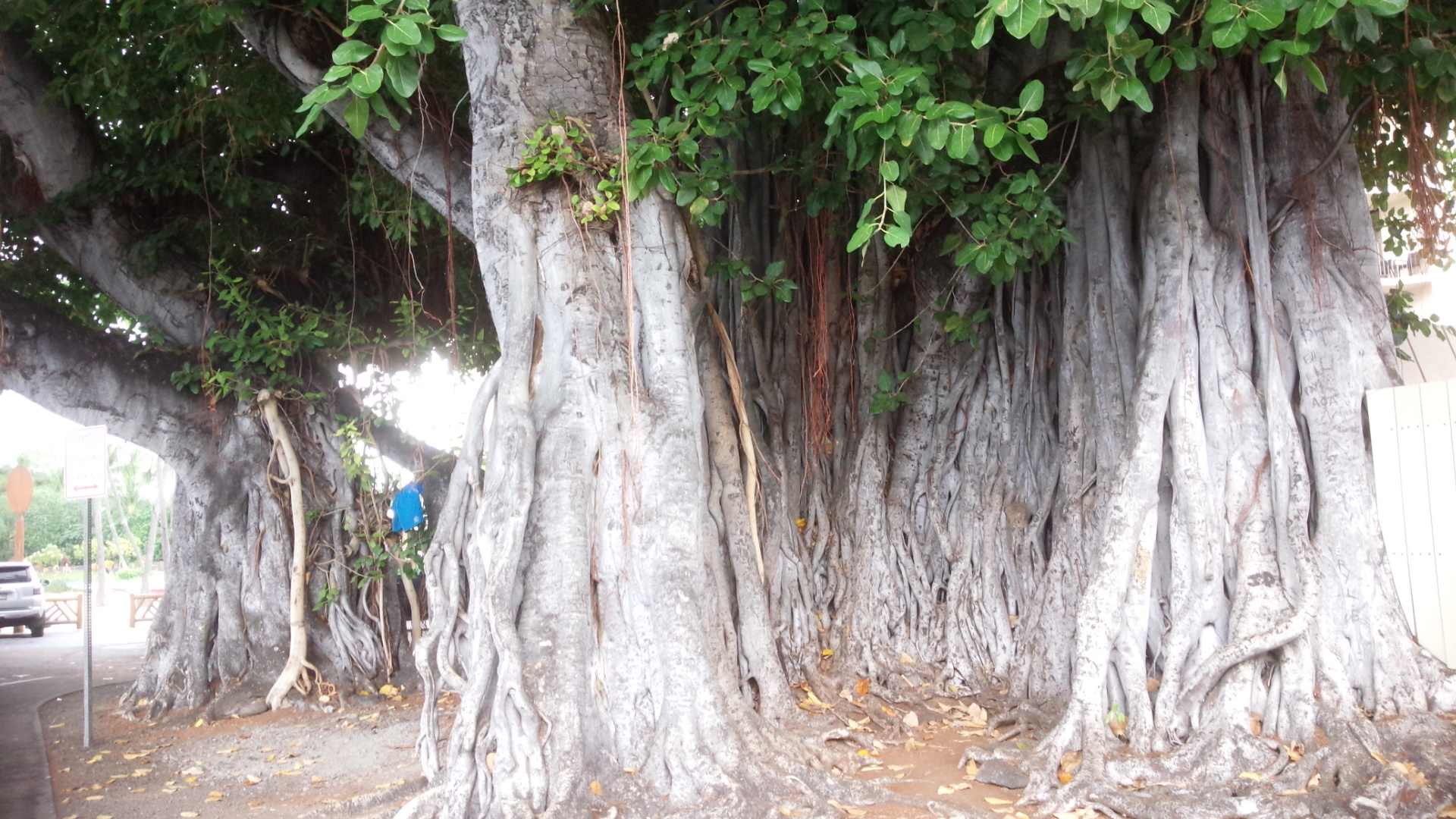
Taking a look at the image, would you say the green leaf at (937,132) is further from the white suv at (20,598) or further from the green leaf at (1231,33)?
the white suv at (20,598)

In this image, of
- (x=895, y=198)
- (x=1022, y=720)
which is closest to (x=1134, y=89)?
(x=895, y=198)

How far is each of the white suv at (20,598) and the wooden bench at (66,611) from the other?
6.57 ft

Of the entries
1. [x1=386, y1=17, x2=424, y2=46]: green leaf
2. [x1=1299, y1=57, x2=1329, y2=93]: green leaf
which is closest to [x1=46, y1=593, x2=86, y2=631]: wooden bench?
[x1=386, y1=17, x2=424, y2=46]: green leaf

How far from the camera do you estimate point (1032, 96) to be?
12.0ft

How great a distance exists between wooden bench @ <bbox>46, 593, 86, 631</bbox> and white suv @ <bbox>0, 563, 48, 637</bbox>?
200 cm

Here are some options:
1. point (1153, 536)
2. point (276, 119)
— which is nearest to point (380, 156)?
point (276, 119)

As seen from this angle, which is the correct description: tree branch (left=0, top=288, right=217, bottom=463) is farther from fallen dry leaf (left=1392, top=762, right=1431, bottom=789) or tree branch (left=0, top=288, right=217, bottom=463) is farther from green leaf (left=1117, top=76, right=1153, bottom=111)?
fallen dry leaf (left=1392, top=762, right=1431, bottom=789)

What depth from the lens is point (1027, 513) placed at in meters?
5.59

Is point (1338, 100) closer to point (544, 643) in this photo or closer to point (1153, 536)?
point (1153, 536)

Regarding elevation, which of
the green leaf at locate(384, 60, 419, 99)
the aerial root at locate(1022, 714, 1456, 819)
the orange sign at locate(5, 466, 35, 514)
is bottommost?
the aerial root at locate(1022, 714, 1456, 819)

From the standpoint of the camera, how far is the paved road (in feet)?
15.5

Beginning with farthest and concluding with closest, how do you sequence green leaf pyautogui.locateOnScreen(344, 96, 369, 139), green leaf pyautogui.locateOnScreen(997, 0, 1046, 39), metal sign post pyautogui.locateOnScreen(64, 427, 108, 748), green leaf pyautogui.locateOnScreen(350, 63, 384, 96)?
metal sign post pyautogui.locateOnScreen(64, 427, 108, 748), green leaf pyautogui.locateOnScreen(344, 96, 369, 139), green leaf pyautogui.locateOnScreen(350, 63, 384, 96), green leaf pyautogui.locateOnScreen(997, 0, 1046, 39)

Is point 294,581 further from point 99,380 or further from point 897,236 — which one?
point 897,236

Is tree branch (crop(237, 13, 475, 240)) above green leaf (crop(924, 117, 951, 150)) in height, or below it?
above
